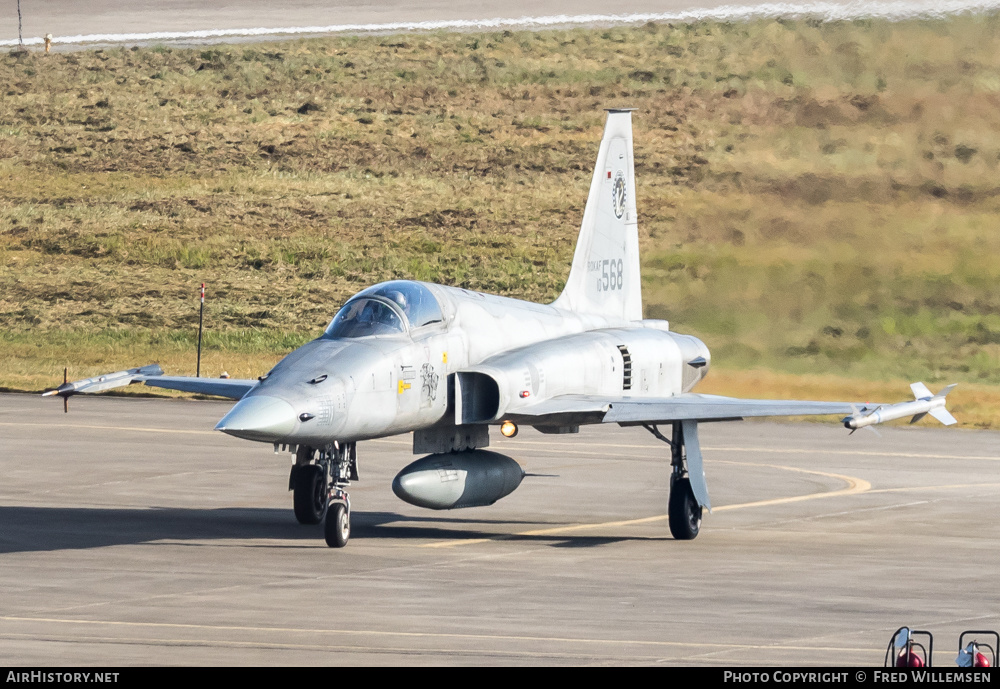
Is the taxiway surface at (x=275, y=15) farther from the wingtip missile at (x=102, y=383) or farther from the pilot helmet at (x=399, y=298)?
the pilot helmet at (x=399, y=298)

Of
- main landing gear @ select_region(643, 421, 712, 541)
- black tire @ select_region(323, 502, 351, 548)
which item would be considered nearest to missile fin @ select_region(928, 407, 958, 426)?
main landing gear @ select_region(643, 421, 712, 541)

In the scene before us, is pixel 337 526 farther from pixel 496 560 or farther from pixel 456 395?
pixel 456 395

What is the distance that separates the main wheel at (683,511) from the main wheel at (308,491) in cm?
449

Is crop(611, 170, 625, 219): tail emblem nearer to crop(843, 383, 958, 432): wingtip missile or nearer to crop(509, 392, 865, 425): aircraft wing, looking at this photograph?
crop(509, 392, 865, 425): aircraft wing

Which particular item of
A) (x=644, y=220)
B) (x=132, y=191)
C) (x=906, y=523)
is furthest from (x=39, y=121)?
(x=906, y=523)

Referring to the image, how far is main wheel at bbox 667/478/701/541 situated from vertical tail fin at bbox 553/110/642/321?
16.2ft

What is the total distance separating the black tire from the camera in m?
18.6

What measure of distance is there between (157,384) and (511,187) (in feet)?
137

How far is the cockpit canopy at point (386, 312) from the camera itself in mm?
18859

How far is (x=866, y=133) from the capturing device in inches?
2071

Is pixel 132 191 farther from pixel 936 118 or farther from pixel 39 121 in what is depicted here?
pixel 936 118

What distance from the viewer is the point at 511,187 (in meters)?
63.2

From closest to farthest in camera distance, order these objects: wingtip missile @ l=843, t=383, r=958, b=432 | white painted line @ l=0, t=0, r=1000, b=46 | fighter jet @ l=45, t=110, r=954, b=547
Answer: fighter jet @ l=45, t=110, r=954, b=547 < wingtip missile @ l=843, t=383, r=958, b=432 < white painted line @ l=0, t=0, r=1000, b=46

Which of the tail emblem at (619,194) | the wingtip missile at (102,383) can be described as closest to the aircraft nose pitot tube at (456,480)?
the wingtip missile at (102,383)
